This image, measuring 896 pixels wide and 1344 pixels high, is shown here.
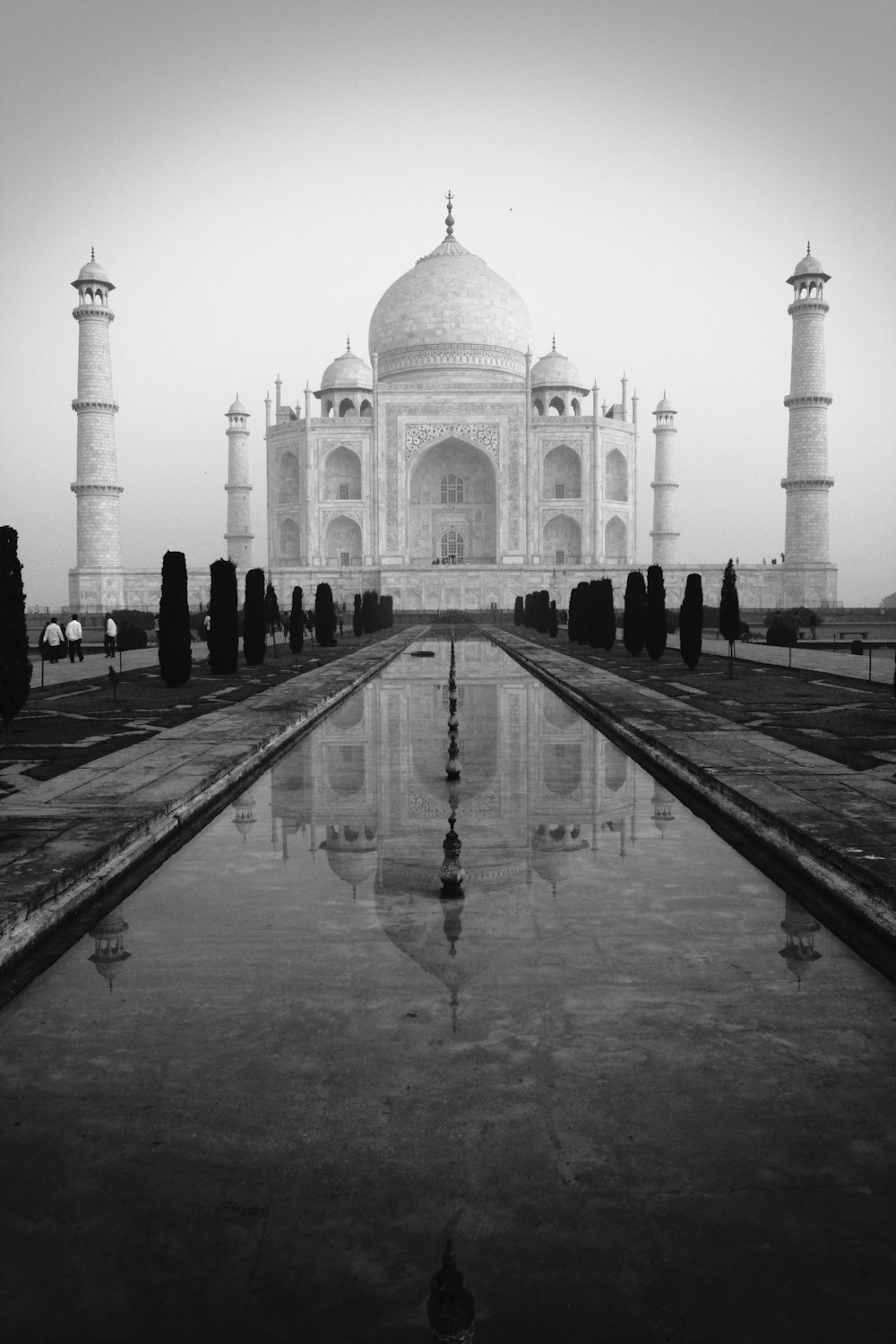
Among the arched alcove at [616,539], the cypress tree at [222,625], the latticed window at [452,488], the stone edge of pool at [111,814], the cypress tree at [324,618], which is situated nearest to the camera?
the stone edge of pool at [111,814]

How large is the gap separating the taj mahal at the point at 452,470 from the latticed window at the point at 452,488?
0.09 m

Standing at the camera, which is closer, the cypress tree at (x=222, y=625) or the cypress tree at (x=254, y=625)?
the cypress tree at (x=222, y=625)

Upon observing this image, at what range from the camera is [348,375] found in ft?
157

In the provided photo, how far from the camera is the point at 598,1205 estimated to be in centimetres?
174

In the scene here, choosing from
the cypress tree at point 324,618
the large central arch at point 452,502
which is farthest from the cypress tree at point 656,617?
the large central arch at point 452,502

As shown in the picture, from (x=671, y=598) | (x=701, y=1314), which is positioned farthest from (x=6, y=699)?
(x=671, y=598)

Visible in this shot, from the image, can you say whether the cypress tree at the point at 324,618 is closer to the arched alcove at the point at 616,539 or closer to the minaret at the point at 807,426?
the minaret at the point at 807,426

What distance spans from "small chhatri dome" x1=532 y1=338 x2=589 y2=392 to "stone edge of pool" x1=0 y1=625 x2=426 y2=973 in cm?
4180

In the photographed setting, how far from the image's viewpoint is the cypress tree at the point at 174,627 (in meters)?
11.9

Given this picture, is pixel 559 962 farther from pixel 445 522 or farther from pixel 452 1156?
pixel 445 522

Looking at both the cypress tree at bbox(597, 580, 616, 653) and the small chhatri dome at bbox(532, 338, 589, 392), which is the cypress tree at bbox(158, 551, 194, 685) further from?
the small chhatri dome at bbox(532, 338, 589, 392)

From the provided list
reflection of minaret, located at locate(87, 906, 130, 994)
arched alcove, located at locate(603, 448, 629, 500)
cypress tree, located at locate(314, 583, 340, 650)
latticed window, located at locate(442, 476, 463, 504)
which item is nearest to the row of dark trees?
cypress tree, located at locate(314, 583, 340, 650)

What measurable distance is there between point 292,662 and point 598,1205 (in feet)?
50.0

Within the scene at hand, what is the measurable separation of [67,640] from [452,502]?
31070 mm
